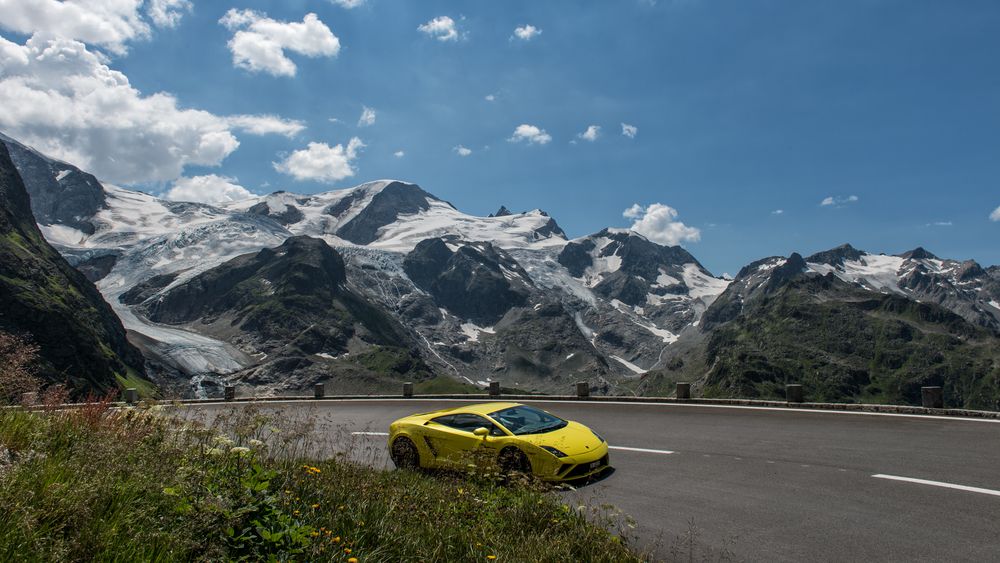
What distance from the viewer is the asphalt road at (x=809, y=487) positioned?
7.57 m

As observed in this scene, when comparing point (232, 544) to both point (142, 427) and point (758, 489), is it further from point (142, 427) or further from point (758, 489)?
point (758, 489)

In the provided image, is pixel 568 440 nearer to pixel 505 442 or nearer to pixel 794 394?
pixel 505 442

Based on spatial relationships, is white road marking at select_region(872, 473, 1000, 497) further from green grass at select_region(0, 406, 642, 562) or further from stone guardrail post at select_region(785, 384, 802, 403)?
stone guardrail post at select_region(785, 384, 802, 403)

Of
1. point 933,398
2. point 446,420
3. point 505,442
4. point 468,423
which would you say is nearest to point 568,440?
point 505,442

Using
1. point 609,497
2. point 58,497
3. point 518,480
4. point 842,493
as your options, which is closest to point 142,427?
point 58,497

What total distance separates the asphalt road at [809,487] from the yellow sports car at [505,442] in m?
0.54

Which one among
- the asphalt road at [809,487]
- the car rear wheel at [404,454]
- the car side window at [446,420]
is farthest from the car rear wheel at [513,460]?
the car rear wheel at [404,454]

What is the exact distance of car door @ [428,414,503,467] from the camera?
11586mm

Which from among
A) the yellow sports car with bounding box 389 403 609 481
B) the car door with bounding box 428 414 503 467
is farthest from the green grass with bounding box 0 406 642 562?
the car door with bounding box 428 414 503 467

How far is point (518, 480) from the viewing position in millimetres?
8922

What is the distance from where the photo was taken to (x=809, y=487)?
995 cm

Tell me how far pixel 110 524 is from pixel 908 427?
634 inches

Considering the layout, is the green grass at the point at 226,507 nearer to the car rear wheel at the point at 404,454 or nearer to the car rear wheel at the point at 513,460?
the car rear wheel at the point at 513,460

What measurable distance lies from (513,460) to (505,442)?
1.22ft
